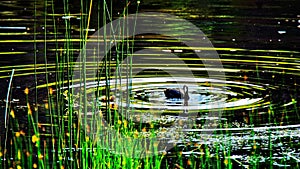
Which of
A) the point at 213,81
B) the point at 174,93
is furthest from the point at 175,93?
the point at 213,81

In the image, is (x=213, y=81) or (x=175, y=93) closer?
(x=175, y=93)

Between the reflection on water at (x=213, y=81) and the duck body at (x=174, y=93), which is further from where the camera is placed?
the duck body at (x=174, y=93)

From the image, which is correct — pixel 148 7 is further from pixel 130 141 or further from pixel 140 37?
pixel 130 141

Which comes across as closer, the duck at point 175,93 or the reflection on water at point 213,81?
the reflection on water at point 213,81

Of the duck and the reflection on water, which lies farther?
the duck

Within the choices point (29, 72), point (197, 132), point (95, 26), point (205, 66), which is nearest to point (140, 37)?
point (95, 26)

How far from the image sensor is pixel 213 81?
992 centimetres

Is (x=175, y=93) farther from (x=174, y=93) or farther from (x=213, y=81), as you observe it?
(x=213, y=81)

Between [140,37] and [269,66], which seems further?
[140,37]

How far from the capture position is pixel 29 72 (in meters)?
10.1

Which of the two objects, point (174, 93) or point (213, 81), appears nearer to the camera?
point (174, 93)

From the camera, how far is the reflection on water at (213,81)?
689cm

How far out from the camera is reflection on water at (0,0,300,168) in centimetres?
689

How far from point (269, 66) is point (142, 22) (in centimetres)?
471
